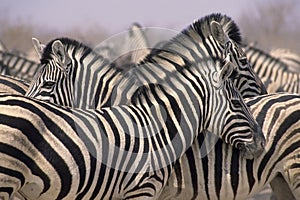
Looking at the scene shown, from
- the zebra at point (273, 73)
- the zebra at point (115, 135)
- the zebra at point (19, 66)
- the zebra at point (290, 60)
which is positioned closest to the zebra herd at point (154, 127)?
the zebra at point (115, 135)

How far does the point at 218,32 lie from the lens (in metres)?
5.74

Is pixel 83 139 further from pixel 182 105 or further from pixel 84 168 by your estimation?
pixel 182 105

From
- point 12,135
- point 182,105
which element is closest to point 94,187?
point 12,135

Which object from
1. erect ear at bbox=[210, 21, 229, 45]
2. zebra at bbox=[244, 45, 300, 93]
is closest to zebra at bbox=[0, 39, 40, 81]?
zebra at bbox=[244, 45, 300, 93]

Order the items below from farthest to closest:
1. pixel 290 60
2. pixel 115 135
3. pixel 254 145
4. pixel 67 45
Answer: pixel 290 60 < pixel 67 45 < pixel 254 145 < pixel 115 135

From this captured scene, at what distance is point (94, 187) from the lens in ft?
14.9

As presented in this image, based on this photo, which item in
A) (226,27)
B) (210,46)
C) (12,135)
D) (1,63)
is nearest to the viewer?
(12,135)

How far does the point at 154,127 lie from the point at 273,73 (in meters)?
6.89

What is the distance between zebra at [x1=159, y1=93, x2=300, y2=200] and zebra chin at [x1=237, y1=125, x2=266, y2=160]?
73mm

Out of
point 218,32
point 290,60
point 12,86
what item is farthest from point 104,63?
point 290,60

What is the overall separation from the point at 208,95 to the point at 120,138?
2.75 feet

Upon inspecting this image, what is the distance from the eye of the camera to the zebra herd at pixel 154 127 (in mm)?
4352

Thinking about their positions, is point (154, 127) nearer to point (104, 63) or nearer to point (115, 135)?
point (115, 135)

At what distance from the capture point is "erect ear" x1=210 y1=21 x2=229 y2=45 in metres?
5.70
